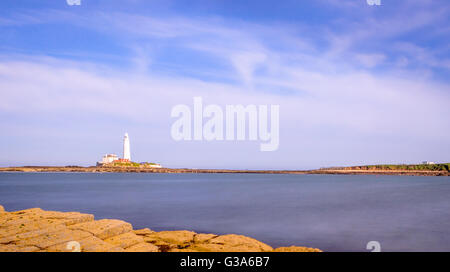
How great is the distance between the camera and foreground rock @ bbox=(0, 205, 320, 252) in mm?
9148

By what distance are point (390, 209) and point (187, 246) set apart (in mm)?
25741

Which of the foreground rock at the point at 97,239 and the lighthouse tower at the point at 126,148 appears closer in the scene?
the foreground rock at the point at 97,239

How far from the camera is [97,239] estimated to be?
9.80 metres

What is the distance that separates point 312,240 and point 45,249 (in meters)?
12.8

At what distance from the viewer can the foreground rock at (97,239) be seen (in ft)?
30.0

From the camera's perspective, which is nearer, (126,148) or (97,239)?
(97,239)

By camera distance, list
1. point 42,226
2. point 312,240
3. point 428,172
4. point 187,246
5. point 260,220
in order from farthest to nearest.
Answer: point 428,172
point 260,220
point 312,240
point 42,226
point 187,246

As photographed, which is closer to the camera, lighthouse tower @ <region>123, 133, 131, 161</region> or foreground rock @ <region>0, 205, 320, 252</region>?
foreground rock @ <region>0, 205, 320, 252</region>

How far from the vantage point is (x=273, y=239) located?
666 inches

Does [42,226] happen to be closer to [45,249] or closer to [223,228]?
[45,249]
